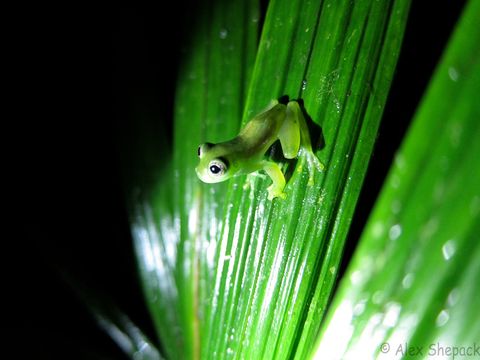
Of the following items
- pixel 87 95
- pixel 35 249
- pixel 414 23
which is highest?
pixel 87 95

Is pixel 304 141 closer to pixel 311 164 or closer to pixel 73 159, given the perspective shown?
pixel 311 164

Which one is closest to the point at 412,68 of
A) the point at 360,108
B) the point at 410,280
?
the point at 360,108

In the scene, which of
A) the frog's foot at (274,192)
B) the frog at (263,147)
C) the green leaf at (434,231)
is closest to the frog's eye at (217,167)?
the frog at (263,147)

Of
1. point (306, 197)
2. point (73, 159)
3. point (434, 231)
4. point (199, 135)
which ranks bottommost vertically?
point (434, 231)

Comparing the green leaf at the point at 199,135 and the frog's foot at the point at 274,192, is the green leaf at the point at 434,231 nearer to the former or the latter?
the frog's foot at the point at 274,192

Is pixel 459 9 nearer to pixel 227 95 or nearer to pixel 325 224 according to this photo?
pixel 227 95

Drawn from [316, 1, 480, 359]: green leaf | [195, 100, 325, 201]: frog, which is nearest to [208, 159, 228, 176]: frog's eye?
[195, 100, 325, 201]: frog

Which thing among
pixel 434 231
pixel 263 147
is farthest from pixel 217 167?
pixel 434 231
